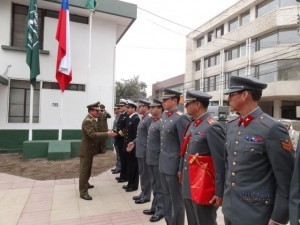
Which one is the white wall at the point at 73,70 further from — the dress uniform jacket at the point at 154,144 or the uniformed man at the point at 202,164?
the uniformed man at the point at 202,164

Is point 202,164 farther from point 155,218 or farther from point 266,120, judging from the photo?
point 155,218

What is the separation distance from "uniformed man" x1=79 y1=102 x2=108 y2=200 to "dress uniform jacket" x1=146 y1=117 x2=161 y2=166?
1220 millimetres

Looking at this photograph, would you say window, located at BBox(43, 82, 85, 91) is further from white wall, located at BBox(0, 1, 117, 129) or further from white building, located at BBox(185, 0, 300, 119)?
white building, located at BBox(185, 0, 300, 119)

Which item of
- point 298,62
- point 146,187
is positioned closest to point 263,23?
point 298,62

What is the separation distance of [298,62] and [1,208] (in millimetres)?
27325

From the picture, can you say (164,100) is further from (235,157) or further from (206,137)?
(235,157)

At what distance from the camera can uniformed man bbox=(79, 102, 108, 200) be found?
215 inches

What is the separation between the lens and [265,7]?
1152 inches

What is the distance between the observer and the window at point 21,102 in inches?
400

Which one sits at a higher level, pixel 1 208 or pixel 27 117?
pixel 27 117

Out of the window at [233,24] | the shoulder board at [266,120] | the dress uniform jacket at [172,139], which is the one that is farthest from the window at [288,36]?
the shoulder board at [266,120]

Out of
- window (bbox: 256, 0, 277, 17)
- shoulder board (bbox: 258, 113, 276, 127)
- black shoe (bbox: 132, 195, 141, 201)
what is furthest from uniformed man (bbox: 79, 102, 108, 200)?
window (bbox: 256, 0, 277, 17)

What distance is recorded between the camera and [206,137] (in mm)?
2857

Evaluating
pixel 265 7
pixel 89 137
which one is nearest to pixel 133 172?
pixel 89 137
